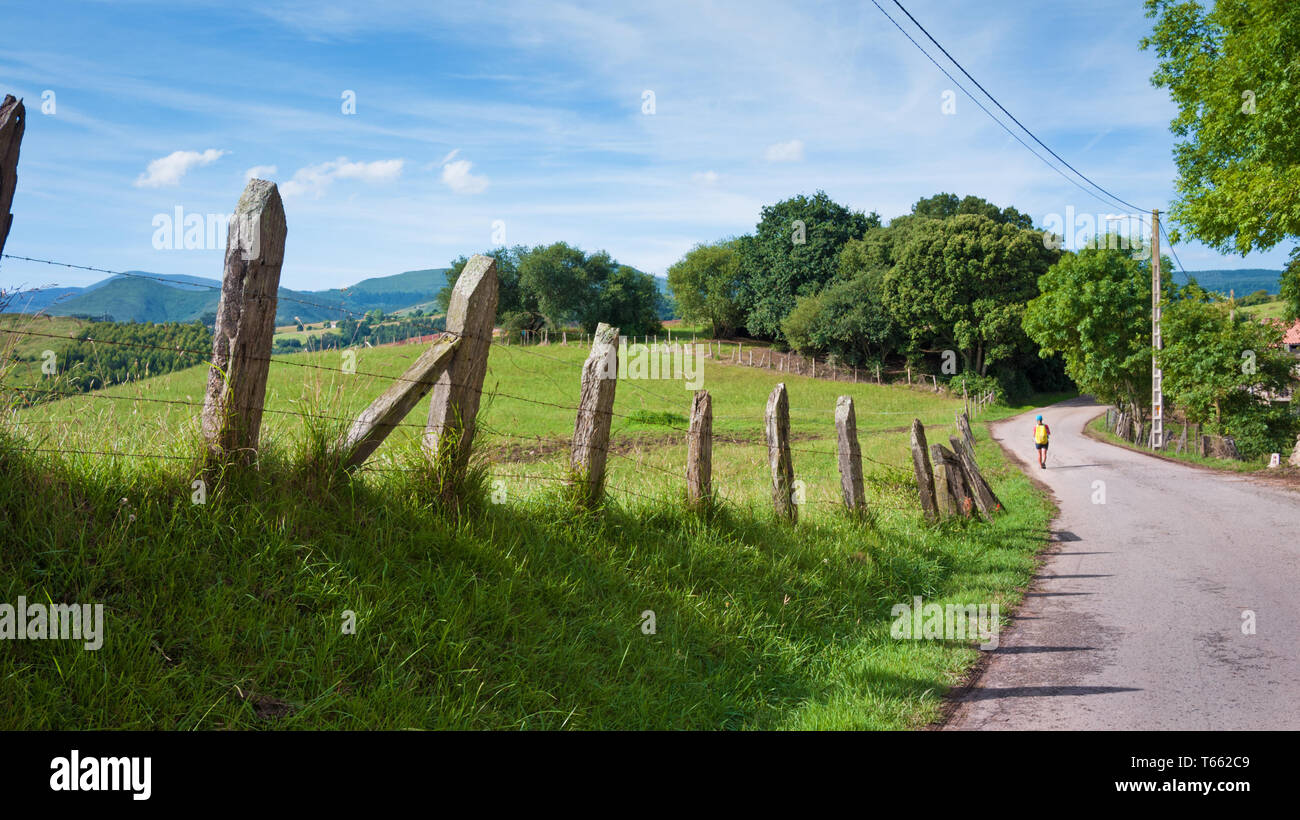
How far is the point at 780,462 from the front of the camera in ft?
26.7

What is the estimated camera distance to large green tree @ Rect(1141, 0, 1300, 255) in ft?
53.5

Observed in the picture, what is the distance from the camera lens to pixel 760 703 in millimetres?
4953

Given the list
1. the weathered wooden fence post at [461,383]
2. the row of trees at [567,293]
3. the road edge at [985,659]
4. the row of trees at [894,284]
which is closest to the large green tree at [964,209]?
the row of trees at [894,284]

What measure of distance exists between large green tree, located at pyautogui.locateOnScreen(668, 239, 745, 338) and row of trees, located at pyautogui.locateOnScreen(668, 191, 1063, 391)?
0.23 meters

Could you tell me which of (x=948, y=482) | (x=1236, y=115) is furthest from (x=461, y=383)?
(x=1236, y=115)

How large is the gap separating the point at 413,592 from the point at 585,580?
130cm

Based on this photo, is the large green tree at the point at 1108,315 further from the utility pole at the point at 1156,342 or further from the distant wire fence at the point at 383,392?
the distant wire fence at the point at 383,392

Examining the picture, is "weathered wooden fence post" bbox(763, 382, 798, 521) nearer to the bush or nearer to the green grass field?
the green grass field

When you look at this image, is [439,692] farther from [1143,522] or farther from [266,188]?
[1143,522]

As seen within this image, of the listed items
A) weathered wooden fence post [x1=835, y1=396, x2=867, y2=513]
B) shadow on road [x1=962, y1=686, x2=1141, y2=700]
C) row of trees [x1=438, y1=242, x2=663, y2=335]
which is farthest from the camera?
row of trees [x1=438, y1=242, x2=663, y2=335]

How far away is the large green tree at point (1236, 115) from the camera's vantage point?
1631 centimetres

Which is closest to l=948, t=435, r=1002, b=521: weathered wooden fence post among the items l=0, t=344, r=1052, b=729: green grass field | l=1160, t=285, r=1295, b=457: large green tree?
l=0, t=344, r=1052, b=729: green grass field

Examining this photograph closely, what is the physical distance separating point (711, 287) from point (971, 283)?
31.2 meters
